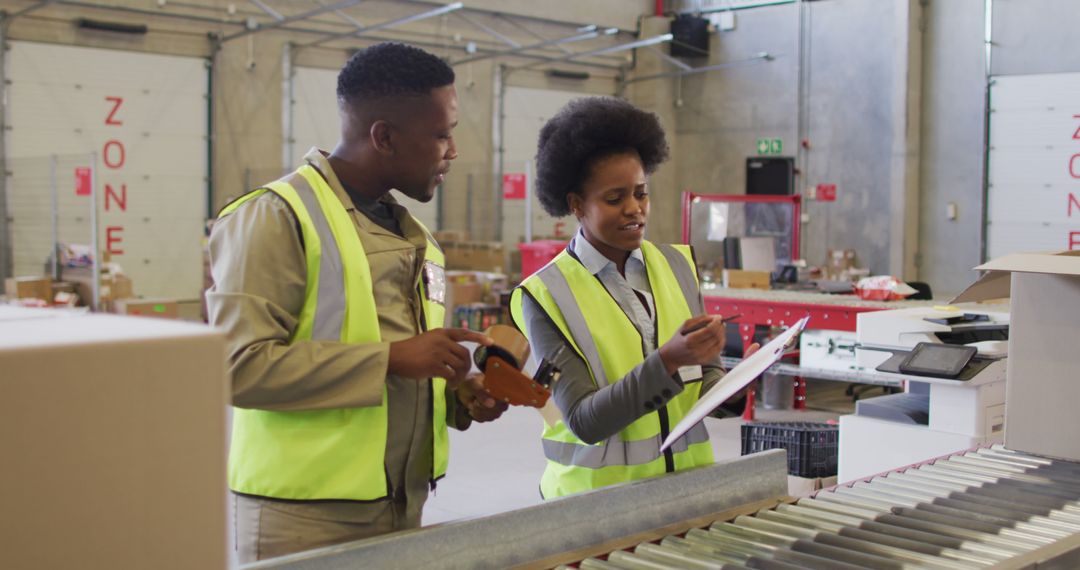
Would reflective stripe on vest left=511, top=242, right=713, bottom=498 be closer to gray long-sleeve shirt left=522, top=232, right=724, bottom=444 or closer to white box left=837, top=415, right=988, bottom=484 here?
gray long-sleeve shirt left=522, top=232, right=724, bottom=444

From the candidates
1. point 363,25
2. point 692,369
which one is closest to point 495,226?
point 363,25

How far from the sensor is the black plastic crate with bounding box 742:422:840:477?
4.50 meters

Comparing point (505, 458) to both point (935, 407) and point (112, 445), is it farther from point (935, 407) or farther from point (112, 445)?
point (112, 445)

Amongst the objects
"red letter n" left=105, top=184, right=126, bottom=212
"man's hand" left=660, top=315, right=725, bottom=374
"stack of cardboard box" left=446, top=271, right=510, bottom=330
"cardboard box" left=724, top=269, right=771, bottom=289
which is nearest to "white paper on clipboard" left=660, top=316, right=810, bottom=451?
"man's hand" left=660, top=315, right=725, bottom=374

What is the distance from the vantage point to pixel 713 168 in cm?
1513

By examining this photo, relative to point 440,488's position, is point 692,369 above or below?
above

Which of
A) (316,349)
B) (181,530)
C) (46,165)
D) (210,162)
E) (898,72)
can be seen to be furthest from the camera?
(898,72)

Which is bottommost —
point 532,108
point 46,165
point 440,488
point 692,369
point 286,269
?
point 440,488

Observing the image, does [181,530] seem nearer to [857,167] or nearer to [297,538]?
[297,538]

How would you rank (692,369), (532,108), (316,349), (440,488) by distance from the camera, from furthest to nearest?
(532,108)
(440,488)
(692,369)
(316,349)

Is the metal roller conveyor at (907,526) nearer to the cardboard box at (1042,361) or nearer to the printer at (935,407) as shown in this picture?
the cardboard box at (1042,361)

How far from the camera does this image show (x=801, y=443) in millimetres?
4496

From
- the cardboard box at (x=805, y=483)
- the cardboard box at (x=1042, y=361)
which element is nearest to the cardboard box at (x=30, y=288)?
the cardboard box at (x=805, y=483)

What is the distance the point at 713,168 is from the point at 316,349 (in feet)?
45.5
